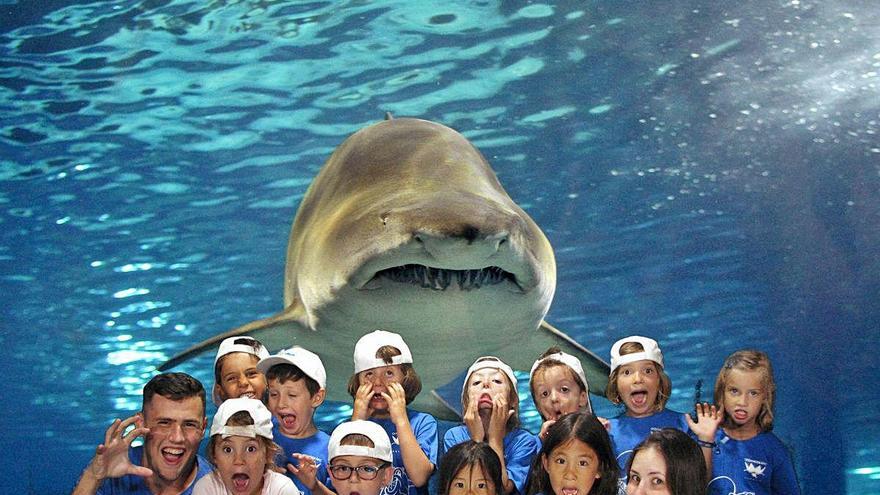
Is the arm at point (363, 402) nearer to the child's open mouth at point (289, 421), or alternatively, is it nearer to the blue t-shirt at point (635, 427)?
the child's open mouth at point (289, 421)

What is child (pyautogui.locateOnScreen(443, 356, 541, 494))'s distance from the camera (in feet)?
13.7

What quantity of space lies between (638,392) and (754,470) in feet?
2.48

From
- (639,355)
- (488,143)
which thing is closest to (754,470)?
(639,355)

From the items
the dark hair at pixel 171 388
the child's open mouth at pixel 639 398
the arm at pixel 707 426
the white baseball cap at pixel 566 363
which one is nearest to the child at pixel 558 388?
the white baseball cap at pixel 566 363

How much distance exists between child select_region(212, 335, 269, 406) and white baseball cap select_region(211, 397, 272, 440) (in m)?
0.85

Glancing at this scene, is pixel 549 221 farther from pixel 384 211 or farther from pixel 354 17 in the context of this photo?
pixel 384 211

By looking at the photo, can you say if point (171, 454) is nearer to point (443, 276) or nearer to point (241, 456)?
point (241, 456)

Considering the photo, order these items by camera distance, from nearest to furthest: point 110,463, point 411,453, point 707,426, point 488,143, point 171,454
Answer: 1. point 110,463
2. point 171,454
3. point 411,453
4. point 707,426
5. point 488,143

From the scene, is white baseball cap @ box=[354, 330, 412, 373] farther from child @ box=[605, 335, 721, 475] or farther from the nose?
child @ box=[605, 335, 721, 475]

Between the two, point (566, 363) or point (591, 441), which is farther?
point (566, 363)

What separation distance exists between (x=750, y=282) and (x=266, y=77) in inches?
434

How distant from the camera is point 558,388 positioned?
472cm

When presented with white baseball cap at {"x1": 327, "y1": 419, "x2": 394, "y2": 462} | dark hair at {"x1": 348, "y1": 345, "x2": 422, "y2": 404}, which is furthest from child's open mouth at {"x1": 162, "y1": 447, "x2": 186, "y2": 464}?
dark hair at {"x1": 348, "y1": 345, "x2": 422, "y2": 404}

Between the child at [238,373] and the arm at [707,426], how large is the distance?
8.22ft
